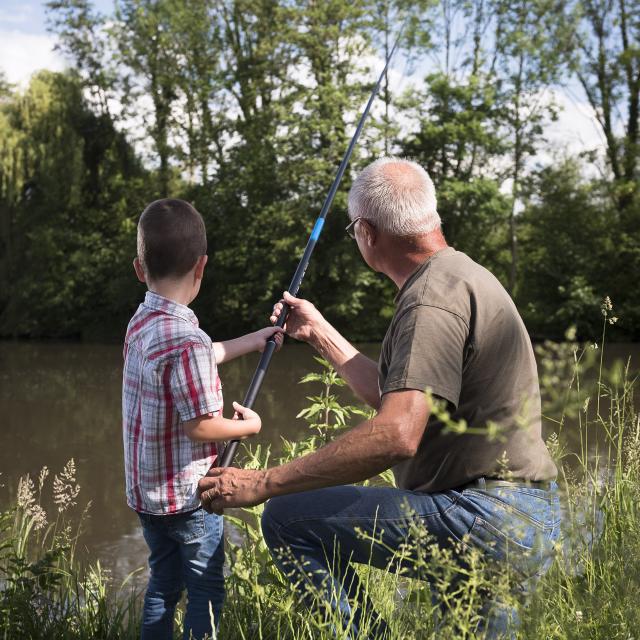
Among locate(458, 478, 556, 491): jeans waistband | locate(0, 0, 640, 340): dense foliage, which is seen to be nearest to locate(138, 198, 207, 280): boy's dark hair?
locate(458, 478, 556, 491): jeans waistband

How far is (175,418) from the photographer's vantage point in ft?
7.61

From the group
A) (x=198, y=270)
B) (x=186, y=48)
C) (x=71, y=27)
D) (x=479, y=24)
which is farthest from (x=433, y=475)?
(x=71, y=27)

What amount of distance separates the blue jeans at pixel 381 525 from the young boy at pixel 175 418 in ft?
0.84

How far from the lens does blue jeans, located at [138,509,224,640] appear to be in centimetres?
232

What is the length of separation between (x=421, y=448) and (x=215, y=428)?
1.71ft

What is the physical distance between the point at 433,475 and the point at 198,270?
2.87 ft

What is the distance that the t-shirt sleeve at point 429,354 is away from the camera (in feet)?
6.28

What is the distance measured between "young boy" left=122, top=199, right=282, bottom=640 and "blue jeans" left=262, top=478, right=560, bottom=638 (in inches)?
10.1

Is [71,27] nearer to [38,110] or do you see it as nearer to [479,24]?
[38,110]

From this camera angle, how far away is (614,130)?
21.6 meters

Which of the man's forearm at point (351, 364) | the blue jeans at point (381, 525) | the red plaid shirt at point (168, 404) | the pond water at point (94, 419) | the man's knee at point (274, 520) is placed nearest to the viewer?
the blue jeans at point (381, 525)

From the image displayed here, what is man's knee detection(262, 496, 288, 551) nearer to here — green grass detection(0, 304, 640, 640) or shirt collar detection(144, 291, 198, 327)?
green grass detection(0, 304, 640, 640)

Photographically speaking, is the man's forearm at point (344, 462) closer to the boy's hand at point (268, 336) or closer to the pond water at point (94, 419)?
the boy's hand at point (268, 336)

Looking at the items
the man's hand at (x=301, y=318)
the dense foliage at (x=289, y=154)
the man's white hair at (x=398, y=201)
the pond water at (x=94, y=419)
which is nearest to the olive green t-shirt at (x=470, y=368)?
the man's white hair at (x=398, y=201)
